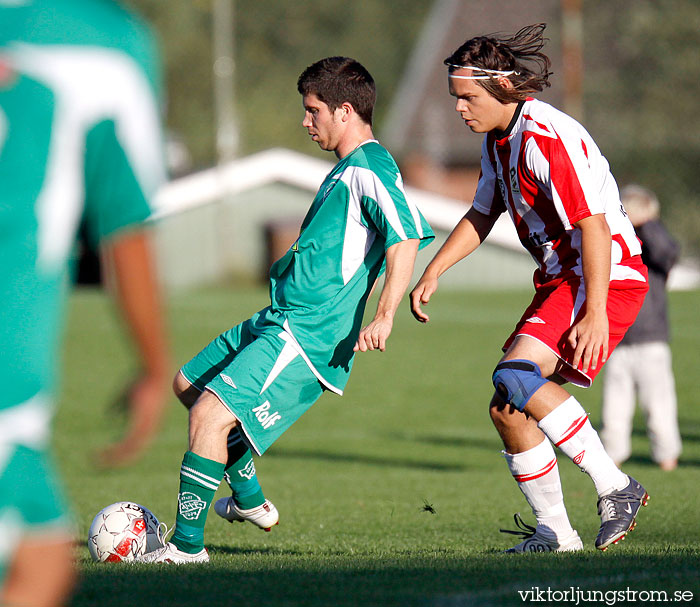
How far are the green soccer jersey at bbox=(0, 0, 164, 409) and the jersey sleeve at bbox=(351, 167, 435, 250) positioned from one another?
3.10 m

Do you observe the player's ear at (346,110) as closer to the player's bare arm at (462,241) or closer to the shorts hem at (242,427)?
the player's bare arm at (462,241)

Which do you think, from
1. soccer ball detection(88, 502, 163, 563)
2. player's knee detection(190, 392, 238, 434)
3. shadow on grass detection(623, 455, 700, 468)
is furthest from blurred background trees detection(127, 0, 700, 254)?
player's knee detection(190, 392, 238, 434)

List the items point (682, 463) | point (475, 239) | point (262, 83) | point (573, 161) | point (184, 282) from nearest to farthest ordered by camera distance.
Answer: point (573, 161) < point (475, 239) < point (682, 463) < point (184, 282) < point (262, 83)

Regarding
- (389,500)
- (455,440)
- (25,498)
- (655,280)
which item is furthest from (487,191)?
(455,440)

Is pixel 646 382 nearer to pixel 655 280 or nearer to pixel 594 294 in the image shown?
pixel 655 280

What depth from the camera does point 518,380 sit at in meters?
5.27

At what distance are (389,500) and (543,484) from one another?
286 cm

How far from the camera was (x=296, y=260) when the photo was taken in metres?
5.60

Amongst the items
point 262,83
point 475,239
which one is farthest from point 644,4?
point 475,239

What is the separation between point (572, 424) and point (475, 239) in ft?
3.94

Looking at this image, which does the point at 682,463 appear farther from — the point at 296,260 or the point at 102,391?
the point at 102,391

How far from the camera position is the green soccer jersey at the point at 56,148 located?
233 centimetres

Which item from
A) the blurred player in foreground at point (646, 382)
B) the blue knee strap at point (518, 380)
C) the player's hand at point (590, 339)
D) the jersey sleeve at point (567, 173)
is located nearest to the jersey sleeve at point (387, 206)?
the jersey sleeve at point (567, 173)

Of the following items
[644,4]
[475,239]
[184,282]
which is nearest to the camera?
[475,239]
